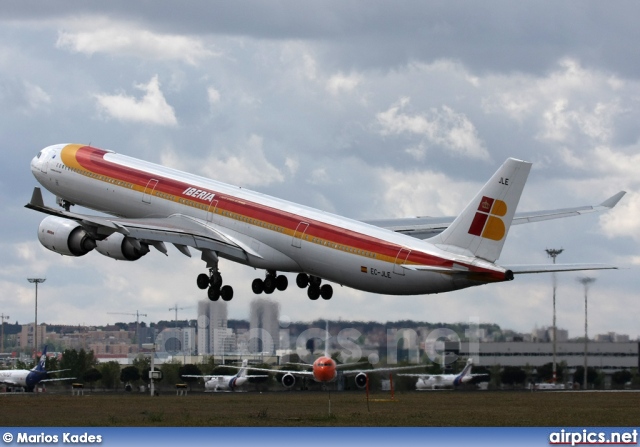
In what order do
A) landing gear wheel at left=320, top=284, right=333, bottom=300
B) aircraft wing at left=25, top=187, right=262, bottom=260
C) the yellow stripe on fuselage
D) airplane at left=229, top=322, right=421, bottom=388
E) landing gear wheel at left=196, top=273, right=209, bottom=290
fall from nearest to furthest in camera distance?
aircraft wing at left=25, top=187, right=262, bottom=260 → landing gear wheel at left=196, top=273, right=209, bottom=290 → landing gear wheel at left=320, top=284, right=333, bottom=300 → the yellow stripe on fuselage → airplane at left=229, top=322, right=421, bottom=388

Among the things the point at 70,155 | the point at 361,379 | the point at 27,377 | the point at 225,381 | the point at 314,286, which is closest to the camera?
the point at 314,286

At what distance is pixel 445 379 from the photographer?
314 ft

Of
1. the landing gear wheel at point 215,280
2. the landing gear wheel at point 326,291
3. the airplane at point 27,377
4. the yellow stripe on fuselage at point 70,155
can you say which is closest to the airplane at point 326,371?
the landing gear wheel at point 326,291

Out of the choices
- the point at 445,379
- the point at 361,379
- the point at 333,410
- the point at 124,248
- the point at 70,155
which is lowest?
the point at 333,410

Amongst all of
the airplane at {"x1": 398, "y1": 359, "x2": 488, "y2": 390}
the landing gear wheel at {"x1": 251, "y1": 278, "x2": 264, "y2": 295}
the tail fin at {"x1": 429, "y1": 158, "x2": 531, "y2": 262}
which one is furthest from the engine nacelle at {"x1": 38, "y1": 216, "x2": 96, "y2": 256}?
the airplane at {"x1": 398, "y1": 359, "x2": 488, "y2": 390}

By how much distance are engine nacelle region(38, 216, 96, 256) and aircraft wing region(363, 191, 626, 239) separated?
13.9 meters

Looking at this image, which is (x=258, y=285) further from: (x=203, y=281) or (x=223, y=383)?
(x=223, y=383)

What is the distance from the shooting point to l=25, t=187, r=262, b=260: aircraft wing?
204ft

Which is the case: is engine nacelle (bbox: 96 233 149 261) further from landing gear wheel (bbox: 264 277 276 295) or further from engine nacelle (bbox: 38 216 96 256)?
landing gear wheel (bbox: 264 277 276 295)

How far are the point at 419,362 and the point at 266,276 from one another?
26.1 m

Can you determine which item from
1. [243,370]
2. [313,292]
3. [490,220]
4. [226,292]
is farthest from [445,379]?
[490,220]

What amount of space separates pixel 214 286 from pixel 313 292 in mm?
4923

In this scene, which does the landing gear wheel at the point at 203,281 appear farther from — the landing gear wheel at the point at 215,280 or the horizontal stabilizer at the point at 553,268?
the horizontal stabilizer at the point at 553,268

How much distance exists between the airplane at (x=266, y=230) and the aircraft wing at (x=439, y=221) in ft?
0.18
